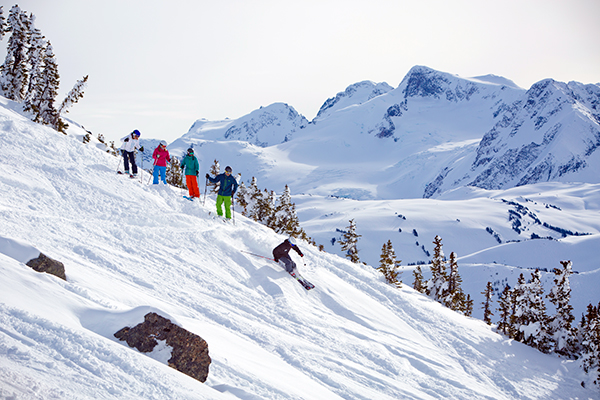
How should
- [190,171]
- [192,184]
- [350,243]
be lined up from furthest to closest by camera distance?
[350,243] < [192,184] < [190,171]

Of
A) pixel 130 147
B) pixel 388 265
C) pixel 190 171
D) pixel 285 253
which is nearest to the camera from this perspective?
pixel 285 253

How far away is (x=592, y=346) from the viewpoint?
56.3 feet

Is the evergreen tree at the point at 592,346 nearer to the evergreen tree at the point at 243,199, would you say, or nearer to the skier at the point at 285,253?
the skier at the point at 285,253

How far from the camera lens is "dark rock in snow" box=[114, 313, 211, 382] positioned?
6.24m

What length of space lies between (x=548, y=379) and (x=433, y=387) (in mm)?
7281

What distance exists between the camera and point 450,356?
13391 mm

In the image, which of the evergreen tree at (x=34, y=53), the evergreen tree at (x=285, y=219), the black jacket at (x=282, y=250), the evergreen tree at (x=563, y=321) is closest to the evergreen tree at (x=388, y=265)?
the evergreen tree at (x=285, y=219)

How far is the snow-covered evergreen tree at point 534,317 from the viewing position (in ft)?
65.7

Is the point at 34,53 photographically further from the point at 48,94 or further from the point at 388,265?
the point at 388,265

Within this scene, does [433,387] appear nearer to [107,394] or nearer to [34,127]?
[107,394]

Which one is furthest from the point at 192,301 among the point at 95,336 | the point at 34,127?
the point at 34,127

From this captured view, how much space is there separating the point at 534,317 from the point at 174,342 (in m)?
22.3

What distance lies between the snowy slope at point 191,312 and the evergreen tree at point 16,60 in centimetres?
1944

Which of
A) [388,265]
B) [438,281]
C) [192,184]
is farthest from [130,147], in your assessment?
[438,281]
